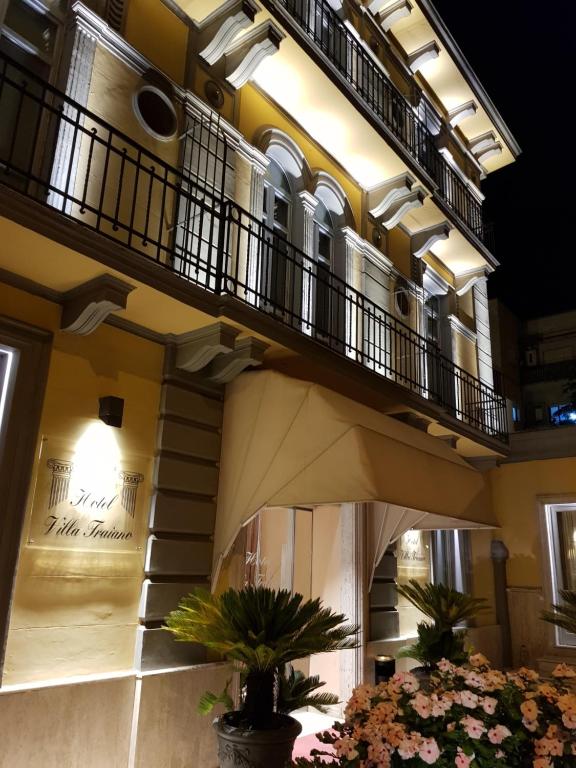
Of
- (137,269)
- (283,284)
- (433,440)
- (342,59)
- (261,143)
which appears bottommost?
(433,440)

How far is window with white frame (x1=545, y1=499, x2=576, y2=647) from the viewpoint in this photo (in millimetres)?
11391

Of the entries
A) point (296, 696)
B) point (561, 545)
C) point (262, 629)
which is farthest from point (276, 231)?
point (561, 545)

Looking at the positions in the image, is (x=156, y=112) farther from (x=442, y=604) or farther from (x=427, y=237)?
(x=442, y=604)

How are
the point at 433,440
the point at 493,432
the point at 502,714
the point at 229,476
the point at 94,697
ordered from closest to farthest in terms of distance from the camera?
the point at 502,714
the point at 94,697
the point at 229,476
the point at 433,440
the point at 493,432

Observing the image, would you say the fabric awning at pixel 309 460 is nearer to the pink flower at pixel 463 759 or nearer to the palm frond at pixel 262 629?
the palm frond at pixel 262 629

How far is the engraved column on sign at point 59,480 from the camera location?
5.33 meters

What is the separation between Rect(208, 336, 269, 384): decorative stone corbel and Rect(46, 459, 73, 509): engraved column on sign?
1.96m

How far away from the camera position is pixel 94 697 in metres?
5.20

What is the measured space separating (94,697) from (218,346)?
335cm

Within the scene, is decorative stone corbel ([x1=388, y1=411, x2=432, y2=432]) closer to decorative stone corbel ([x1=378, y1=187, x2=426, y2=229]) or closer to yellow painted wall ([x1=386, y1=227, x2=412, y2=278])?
yellow painted wall ([x1=386, y1=227, x2=412, y2=278])

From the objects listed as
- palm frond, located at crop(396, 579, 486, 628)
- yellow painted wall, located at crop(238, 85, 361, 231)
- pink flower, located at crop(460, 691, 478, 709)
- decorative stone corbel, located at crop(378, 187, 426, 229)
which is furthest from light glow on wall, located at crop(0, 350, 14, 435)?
decorative stone corbel, located at crop(378, 187, 426, 229)

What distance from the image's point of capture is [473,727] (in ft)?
8.00

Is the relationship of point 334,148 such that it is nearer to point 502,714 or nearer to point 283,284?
point 283,284

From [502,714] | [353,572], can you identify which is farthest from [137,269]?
[353,572]
